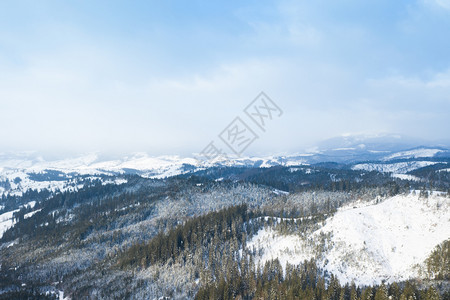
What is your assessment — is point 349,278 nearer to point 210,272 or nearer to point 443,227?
point 443,227

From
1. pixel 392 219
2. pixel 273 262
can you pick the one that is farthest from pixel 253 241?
pixel 392 219

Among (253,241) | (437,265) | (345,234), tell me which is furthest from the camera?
(253,241)

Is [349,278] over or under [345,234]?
under

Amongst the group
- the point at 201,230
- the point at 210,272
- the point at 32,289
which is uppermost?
the point at 201,230

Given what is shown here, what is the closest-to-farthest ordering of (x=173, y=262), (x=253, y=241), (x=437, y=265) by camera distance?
(x=437, y=265) < (x=173, y=262) < (x=253, y=241)

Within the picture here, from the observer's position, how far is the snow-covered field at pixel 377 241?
5059 inches

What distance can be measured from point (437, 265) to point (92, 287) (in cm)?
17088

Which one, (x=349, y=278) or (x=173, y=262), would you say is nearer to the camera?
(x=349, y=278)

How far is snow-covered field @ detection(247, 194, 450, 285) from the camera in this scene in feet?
422

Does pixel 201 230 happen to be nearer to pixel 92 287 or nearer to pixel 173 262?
pixel 173 262

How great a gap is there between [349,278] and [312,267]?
17631 millimetres

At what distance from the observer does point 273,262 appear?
138125 mm

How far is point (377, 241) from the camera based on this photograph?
14338 cm

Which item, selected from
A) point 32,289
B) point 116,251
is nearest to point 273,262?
point 116,251
